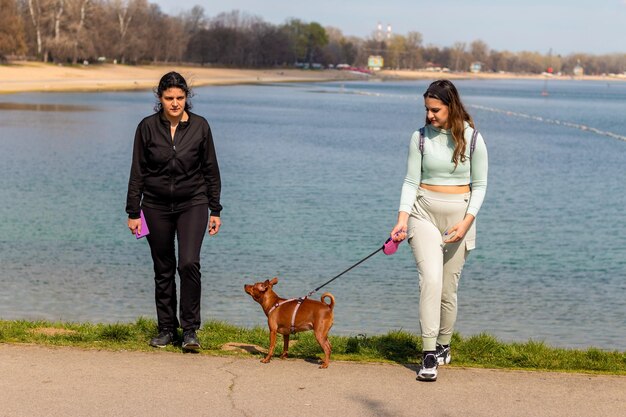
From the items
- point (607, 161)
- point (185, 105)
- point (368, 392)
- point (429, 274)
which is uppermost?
point (185, 105)

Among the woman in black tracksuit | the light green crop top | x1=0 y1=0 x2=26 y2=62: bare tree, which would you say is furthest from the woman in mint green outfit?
x1=0 y1=0 x2=26 y2=62: bare tree

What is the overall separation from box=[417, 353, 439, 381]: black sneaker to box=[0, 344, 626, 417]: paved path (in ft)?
0.18

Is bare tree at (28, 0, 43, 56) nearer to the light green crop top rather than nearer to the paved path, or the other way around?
the paved path

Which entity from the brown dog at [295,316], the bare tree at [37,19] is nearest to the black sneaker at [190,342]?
the brown dog at [295,316]

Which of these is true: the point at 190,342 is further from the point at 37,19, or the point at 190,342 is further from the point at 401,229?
the point at 37,19

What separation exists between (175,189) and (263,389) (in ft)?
5.41

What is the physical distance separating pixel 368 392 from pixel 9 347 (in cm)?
253

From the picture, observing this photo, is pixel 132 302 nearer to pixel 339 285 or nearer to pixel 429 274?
pixel 339 285

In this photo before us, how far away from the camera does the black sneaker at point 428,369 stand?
6.16 metres

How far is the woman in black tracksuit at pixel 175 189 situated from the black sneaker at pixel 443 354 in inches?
64.5

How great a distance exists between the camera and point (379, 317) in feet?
39.8

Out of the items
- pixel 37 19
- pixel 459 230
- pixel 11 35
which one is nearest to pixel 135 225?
pixel 459 230

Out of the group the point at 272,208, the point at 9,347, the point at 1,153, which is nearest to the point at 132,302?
the point at 9,347

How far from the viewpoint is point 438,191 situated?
6398 mm
